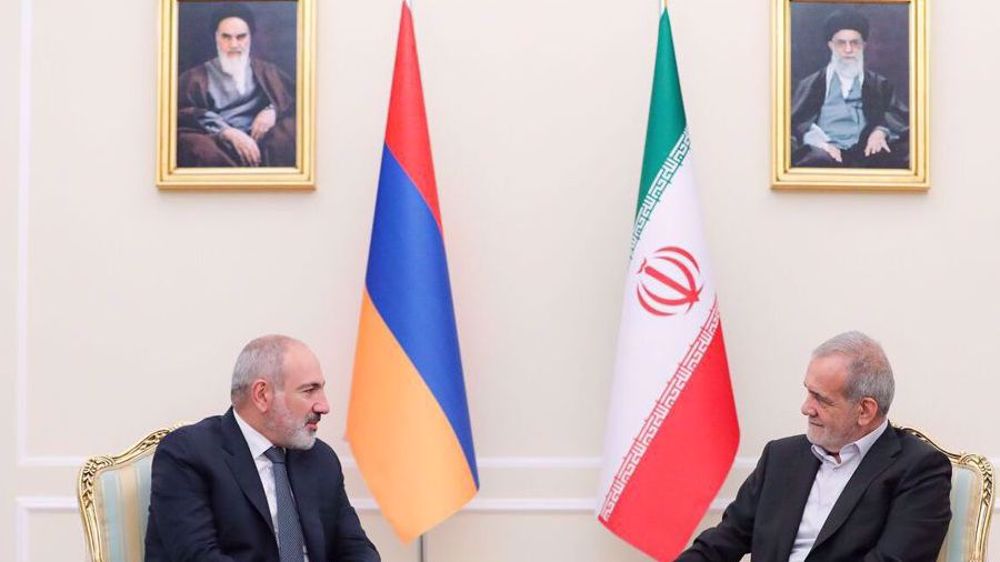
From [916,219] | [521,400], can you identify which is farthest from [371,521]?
[916,219]

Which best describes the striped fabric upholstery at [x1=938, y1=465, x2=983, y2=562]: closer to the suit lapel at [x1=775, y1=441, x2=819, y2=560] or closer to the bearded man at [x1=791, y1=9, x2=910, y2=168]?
the suit lapel at [x1=775, y1=441, x2=819, y2=560]

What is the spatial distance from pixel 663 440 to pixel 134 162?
84.8 inches

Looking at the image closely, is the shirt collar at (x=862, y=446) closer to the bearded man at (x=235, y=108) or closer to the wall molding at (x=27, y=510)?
the bearded man at (x=235, y=108)

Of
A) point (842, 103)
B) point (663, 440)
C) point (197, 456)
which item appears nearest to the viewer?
point (197, 456)

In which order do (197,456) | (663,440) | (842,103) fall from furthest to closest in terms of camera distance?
(842,103) < (663,440) < (197,456)

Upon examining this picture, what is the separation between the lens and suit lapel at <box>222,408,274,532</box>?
12.6ft

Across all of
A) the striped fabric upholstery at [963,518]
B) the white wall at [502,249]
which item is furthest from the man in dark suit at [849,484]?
the white wall at [502,249]

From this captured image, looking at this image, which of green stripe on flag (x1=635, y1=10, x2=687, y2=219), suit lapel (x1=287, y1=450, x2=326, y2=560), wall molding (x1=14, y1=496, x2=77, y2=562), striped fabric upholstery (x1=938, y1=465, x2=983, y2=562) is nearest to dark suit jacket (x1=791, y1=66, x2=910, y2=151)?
green stripe on flag (x1=635, y1=10, x2=687, y2=219)

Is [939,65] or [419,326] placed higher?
[939,65]

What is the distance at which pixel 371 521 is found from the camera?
4.86 metres

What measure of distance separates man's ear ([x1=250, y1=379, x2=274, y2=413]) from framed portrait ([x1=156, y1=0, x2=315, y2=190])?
1120 millimetres

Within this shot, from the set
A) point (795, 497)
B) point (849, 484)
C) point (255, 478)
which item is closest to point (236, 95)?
point (255, 478)

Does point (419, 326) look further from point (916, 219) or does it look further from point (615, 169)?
point (916, 219)

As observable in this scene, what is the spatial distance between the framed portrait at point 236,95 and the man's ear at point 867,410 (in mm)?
2098
